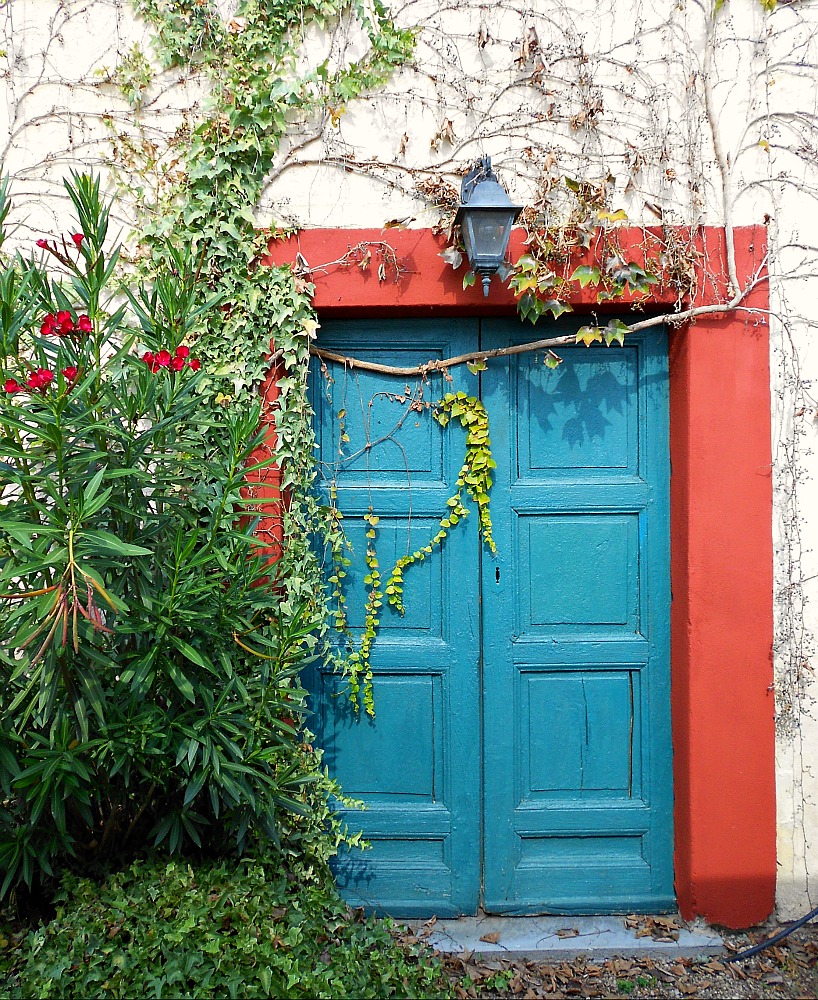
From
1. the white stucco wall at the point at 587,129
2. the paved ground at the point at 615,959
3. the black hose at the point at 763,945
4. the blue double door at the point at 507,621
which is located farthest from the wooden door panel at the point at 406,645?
the black hose at the point at 763,945

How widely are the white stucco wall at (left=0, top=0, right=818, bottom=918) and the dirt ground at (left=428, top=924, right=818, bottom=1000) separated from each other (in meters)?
0.28

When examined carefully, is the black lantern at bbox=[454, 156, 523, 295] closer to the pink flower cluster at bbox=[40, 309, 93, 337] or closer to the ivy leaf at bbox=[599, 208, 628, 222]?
the ivy leaf at bbox=[599, 208, 628, 222]

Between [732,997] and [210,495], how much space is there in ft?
8.19

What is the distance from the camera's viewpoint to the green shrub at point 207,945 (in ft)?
7.25

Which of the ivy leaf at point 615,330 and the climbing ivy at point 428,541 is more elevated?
the ivy leaf at point 615,330

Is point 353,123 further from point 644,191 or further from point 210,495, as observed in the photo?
point 210,495

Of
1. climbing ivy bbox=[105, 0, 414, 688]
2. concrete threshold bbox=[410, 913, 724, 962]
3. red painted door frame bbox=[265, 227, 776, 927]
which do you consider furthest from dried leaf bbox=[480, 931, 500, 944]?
climbing ivy bbox=[105, 0, 414, 688]

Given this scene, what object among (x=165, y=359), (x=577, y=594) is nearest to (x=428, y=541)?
(x=577, y=594)

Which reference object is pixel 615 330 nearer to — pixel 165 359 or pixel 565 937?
pixel 165 359

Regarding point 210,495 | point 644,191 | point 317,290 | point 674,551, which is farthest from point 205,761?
point 644,191

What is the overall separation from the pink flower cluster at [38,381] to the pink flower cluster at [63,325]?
0.35 ft

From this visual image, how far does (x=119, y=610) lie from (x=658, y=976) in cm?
228

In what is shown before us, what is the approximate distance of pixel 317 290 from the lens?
3.04 metres

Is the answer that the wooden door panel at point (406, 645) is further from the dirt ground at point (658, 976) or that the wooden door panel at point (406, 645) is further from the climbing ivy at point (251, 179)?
the dirt ground at point (658, 976)
